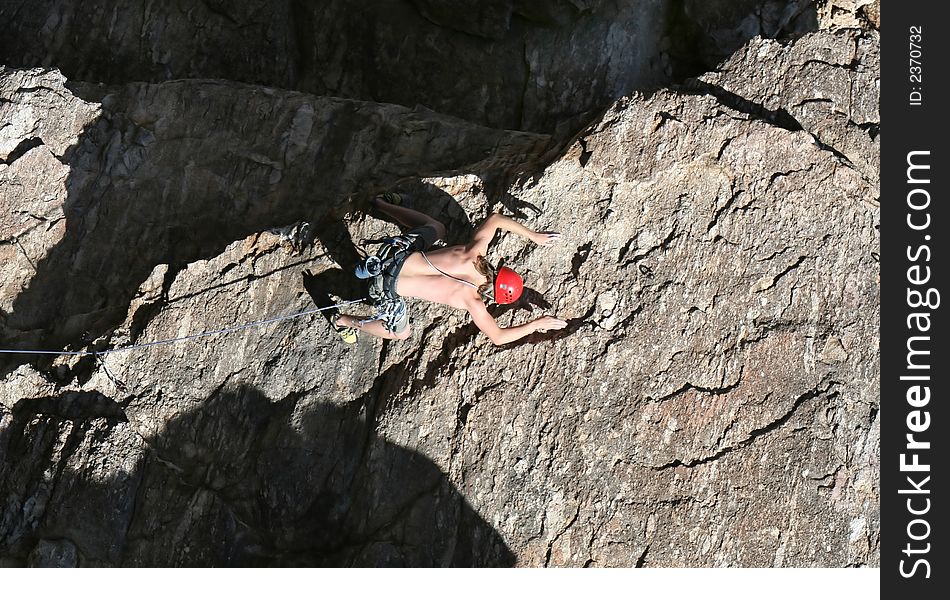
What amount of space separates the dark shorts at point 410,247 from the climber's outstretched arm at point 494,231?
40cm

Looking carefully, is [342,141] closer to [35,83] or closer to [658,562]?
[35,83]

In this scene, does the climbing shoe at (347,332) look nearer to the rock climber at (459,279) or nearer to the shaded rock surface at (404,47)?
the rock climber at (459,279)

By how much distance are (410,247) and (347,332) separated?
910mm

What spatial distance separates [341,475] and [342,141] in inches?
129

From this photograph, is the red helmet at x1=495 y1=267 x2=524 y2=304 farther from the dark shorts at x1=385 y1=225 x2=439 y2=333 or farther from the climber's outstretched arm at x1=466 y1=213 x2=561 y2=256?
the dark shorts at x1=385 y1=225 x2=439 y2=333

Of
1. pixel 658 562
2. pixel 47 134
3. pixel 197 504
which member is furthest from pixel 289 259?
pixel 658 562

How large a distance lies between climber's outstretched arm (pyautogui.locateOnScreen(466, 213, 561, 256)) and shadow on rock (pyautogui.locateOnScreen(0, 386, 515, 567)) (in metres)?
1.66

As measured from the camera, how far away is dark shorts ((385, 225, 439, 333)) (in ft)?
20.4

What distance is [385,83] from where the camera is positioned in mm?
10273

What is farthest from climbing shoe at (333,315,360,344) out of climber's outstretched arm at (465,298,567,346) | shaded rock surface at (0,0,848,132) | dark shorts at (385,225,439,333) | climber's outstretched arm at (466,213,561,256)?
shaded rock surface at (0,0,848,132)

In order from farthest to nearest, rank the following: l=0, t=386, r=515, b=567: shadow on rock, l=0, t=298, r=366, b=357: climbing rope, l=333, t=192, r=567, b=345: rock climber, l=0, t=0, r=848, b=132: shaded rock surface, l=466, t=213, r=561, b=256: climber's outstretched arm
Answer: l=0, t=0, r=848, b=132: shaded rock surface, l=0, t=298, r=366, b=357: climbing rope, l=0, t=386, r=515, b=567: shadow on rock, l=466, t=213, r=561, b=256: climber's outstretched arm, l=333, t=192, r=567, b=345: rock climber

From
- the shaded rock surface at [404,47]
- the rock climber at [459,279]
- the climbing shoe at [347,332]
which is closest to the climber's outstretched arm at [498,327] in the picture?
the rock climber at [459,279]

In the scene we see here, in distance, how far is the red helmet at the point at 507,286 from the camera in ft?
19.0

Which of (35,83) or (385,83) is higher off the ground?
(385,83)
